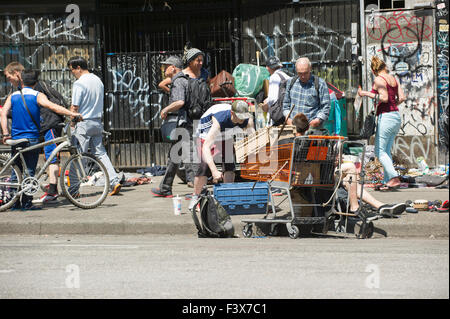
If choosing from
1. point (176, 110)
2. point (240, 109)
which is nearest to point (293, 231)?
point (240, 109)

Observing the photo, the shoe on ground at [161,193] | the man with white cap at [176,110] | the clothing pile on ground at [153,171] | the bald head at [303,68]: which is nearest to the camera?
the bald head at [303,68]

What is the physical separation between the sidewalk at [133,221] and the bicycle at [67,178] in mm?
166

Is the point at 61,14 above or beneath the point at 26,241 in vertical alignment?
above

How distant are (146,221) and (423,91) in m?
6.37

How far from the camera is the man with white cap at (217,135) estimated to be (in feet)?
28.0

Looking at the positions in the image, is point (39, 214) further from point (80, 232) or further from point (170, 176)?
point (170, 176)

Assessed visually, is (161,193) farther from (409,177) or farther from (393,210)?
(409,177)

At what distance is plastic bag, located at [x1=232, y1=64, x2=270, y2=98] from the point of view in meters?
12.8

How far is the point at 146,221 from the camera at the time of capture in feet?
28.7

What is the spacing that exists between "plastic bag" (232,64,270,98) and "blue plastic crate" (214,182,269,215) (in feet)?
13.3

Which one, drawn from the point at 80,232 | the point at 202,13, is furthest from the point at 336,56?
the point at 80,232

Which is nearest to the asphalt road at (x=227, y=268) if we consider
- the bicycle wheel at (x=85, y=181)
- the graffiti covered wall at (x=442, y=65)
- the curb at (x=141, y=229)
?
the curb at (x=141, y=229)

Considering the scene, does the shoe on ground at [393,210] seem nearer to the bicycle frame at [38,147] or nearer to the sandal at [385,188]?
the sandal at [385,188]

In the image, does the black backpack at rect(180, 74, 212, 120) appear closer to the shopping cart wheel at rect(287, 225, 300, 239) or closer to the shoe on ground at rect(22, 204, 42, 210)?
the shoe on ground at rect(22, 204, 42, 210)
